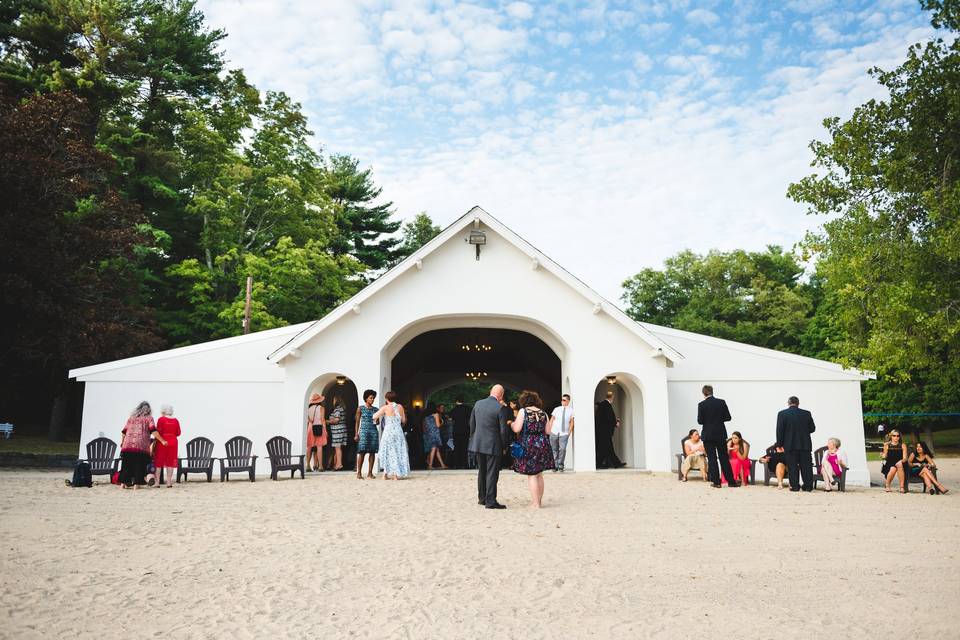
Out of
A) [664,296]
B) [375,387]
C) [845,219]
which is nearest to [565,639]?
[375,387]

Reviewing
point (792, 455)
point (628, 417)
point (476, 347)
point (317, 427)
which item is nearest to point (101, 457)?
point (317, 427)

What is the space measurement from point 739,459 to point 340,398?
35.4 ft

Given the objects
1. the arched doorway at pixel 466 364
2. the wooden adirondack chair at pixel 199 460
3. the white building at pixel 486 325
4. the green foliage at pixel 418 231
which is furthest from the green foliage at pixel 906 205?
the green foliage at pixel 418 231

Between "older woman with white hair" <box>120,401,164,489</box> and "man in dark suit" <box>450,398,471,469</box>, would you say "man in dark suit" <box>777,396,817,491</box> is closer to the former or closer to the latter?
"man in dark suit" <box>450,398,471,469</box>

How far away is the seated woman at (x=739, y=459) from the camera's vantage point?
1238 centimetres

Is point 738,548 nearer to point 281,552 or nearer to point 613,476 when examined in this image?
point 281,552

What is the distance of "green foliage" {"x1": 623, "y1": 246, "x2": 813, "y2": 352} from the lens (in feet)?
125

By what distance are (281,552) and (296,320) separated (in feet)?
71.3

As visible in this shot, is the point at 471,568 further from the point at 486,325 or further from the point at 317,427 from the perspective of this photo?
the point at 486,325

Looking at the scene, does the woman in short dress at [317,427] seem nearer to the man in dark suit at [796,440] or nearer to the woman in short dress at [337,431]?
the woman in short dress at [337,431]

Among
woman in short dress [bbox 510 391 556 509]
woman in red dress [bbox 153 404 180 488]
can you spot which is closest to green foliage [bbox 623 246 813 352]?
woman in short dress [bbox 510 391 556 509]

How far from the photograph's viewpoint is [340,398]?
59.6ft

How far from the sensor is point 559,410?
13898 millimetres

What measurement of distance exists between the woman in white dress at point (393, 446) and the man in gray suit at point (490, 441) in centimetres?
337
